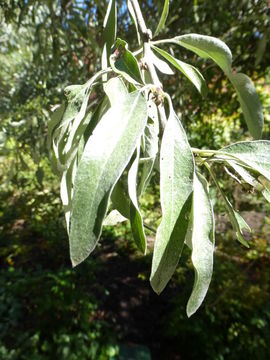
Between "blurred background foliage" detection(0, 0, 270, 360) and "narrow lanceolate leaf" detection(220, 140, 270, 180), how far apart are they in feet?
2.91

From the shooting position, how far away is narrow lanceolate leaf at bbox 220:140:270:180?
1.39 ft

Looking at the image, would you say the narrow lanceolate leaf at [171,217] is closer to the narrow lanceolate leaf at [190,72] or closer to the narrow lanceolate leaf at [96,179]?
the narrow lanceolate leaf at [96,179]

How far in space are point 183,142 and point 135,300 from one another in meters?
2.24

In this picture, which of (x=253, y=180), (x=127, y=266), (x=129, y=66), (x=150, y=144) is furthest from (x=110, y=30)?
(x=127, y=266)

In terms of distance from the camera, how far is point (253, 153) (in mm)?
441

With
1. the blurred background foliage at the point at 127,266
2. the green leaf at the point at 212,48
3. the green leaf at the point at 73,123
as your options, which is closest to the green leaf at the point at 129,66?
the green leaf at the point at 73,123

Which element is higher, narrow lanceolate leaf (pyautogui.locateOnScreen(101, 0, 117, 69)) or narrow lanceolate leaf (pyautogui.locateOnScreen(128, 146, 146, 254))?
narrow lanceolate leaf (pyautogui.locateOnScreen(101, 0, 117, 69))

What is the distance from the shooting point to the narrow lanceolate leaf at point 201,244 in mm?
357

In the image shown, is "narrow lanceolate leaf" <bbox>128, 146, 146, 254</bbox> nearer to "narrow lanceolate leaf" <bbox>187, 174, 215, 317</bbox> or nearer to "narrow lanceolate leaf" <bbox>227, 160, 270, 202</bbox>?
"narrow lanceolate leaf" <bbox>187, 174, 215, 317</bbox>

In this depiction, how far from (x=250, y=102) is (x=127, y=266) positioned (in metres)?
2.43

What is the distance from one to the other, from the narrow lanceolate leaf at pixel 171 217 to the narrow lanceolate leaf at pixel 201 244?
0.07 feet

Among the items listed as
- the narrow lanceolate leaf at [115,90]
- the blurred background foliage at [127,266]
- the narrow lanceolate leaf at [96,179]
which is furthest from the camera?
the blurred background foliage at [127,266]

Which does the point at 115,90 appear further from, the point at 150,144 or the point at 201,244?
the point at 201,244

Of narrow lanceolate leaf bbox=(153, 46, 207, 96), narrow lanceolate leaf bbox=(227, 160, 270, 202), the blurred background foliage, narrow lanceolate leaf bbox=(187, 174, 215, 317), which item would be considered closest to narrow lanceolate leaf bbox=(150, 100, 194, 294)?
narrow lanceolate leaf bbox=(187, 174, 215, 317)
